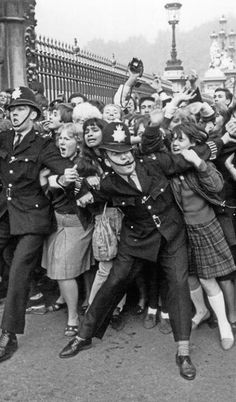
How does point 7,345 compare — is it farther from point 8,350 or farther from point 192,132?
point 192,132

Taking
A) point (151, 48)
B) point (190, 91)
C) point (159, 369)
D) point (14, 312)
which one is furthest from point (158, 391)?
point (151, 48)

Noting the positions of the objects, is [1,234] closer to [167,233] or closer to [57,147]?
[57,147]

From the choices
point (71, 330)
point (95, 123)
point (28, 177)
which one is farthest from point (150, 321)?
point (95, 123)

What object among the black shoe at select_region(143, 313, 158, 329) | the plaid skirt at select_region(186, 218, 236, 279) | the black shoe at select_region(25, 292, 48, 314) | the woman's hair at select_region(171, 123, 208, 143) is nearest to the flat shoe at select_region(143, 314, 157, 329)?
the black shoe at select_region(143, 313, 158, 329)

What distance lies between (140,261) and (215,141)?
1060 millimetres

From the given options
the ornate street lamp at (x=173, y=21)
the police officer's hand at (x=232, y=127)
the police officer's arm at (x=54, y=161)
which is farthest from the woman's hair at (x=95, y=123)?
the ornate street lamp at (x=173, y=21)

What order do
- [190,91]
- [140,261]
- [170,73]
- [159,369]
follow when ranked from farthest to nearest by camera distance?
[170,73] < [190,91] < [140,261] < [159,369]

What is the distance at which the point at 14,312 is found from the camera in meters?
Answer: 4.14

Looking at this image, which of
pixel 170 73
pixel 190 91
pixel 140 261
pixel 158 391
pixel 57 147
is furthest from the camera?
pixel 170 73

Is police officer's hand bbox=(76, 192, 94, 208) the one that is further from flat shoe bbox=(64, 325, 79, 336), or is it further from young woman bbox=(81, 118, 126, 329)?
flat shoe bbox=(64, 325, 79, 336)

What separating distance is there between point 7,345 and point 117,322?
93 centimetres

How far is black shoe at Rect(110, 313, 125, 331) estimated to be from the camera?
4551 millimetres

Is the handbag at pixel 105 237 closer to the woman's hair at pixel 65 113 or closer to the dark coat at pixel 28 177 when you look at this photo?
the dark coat at pixel 28 177

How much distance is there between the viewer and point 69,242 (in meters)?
4.46
